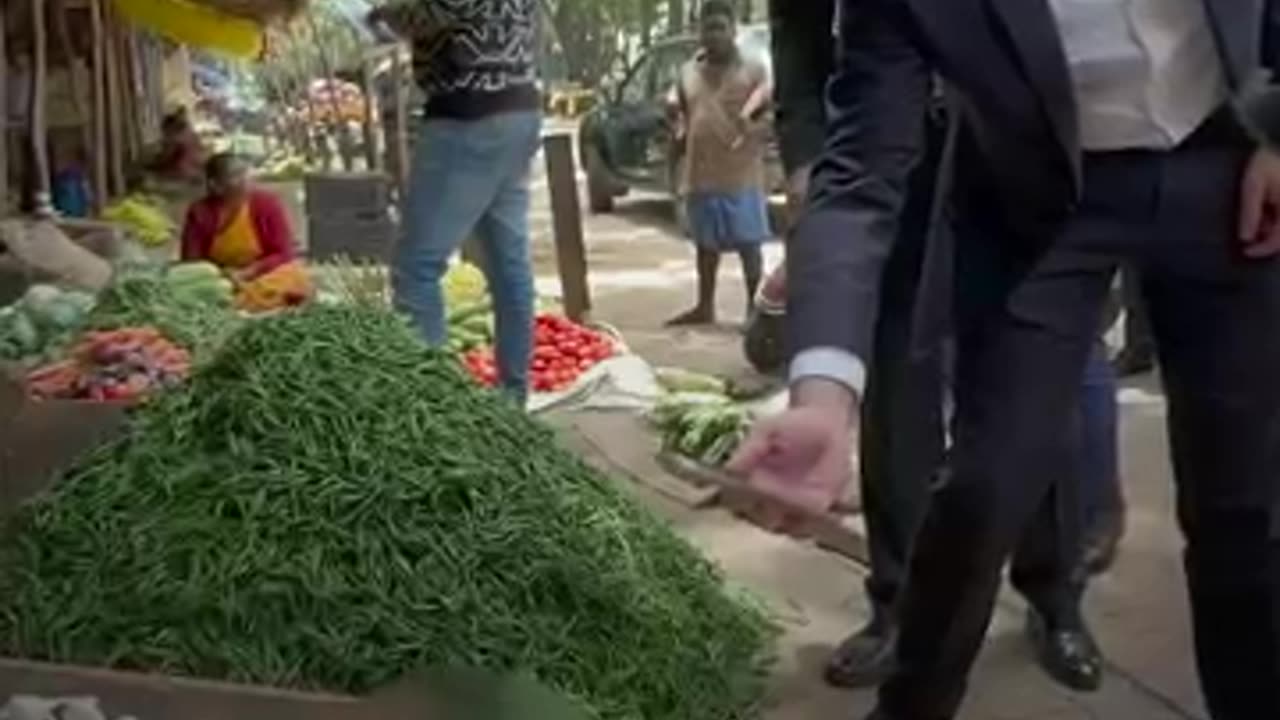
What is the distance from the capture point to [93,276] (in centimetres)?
812

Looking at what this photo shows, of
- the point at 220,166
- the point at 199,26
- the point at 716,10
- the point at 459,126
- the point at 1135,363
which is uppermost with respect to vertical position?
the point at 199,26

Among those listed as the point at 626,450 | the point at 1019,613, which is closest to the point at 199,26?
the point at 626,450

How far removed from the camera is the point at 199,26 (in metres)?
13.2

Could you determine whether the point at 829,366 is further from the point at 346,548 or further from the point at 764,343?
the point at 764,343

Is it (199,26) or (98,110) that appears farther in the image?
(98,110)

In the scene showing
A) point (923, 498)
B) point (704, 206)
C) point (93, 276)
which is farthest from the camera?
point (704, 206)

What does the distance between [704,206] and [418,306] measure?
557cm

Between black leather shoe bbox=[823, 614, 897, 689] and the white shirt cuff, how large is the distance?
2.63 meters

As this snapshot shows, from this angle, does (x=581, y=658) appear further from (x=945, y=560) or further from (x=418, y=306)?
(x=418, y=306)

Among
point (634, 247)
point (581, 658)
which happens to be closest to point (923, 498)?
point (581, 658)

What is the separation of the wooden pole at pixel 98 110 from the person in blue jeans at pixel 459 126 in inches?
293

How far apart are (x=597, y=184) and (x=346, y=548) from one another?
58.9 ft

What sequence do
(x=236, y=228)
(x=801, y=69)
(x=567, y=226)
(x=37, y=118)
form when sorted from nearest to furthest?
(x=801, y=69) → (x=236, y=228) → (x=37, y=118) → (x=567, y=226)

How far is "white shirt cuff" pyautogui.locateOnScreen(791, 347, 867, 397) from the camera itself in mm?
2277
